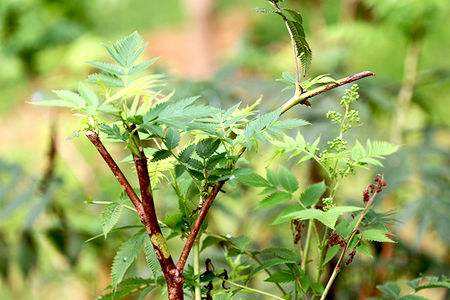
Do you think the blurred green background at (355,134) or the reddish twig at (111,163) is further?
the blurred green background at (355,134)

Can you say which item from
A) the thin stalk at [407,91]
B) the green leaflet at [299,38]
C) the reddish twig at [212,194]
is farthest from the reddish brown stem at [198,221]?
the thin stalk at [407,91]

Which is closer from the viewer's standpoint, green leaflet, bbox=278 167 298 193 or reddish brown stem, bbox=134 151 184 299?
reddish brown stem, bbox=134 151 184 299

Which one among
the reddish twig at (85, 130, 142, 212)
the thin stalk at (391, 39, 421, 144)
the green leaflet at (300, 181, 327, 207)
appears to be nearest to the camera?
the reddish twig at (85, 130, 142, 212)

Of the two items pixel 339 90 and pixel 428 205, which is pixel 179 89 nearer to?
pixel 339 90

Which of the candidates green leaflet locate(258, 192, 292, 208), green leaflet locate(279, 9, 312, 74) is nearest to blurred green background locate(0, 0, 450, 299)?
green leaflet locate(258, 192, 292, 208)

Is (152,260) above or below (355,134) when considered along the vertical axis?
above

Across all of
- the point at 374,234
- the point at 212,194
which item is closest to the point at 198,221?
the point at 212,194

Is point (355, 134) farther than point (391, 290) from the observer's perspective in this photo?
Yes

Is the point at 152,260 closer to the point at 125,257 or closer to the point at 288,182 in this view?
the point at 125,257

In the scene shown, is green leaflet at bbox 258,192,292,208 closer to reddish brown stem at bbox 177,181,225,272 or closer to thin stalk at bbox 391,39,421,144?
reddish brown stem at bbox 177,181,225,272

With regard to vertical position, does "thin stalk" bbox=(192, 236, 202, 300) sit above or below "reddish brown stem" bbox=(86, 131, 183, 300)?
below

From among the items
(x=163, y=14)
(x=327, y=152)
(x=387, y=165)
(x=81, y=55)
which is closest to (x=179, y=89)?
(x=387, y=165)

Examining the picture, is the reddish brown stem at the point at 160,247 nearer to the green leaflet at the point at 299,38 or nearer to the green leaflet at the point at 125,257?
the green leaflet at the point at 125,257

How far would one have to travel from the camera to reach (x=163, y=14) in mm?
7117
